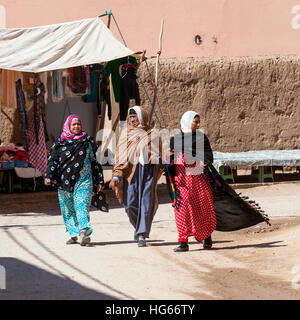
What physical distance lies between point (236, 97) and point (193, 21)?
1709mm

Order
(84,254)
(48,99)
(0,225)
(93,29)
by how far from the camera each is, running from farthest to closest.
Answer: (48,99) < (93,29) < (0,225) < (84,254)

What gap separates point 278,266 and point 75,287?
1.80 m

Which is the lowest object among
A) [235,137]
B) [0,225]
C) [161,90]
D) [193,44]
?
[0,225]

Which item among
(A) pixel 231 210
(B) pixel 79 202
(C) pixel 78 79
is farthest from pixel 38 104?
(A) pixel 231 210

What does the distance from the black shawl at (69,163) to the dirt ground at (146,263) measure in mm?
641

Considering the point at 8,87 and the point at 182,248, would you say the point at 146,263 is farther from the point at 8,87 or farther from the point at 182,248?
the point at 8,87

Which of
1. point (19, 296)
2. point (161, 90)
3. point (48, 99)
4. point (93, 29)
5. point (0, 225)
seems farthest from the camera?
point (161, 90)

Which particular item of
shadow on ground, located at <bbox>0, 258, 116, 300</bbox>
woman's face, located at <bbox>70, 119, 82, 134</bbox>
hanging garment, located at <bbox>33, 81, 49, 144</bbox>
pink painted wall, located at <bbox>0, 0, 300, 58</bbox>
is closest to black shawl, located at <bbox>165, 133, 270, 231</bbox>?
woman's face, located at <bbox>70, 119, 82, 134</bbox>

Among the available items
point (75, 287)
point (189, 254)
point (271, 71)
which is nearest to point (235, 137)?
point (271, 71)

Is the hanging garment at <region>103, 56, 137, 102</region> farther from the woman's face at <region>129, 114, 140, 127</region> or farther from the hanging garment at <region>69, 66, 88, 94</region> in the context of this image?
the woman's face at <region>129, 114, 140, 127</region>

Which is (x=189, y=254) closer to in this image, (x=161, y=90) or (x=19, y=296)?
(x=19, y=296)

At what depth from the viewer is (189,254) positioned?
6785 mm

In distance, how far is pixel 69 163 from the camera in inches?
288

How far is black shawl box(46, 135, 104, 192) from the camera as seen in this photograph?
7277 mm
